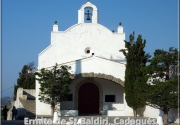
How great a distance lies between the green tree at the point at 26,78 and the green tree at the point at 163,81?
2368 cm

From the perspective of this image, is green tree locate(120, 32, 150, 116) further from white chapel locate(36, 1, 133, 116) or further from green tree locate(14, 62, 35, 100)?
green tree locate(14, 62, 35, 100)

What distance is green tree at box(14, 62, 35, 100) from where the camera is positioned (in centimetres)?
3872

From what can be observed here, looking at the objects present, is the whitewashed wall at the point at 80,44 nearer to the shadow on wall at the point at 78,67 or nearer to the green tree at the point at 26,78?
the shadow on wall at the point at 78,67

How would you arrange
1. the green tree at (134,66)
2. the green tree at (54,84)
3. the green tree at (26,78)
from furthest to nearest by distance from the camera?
the green tree at (26,78) → the green tree at (134,66) → the green tree at (54,84)

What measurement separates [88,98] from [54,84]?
4783 millimetres

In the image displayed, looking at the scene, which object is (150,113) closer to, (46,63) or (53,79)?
(53,79)

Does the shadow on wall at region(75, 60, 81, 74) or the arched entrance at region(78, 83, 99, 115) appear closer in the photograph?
the shadow on wall at region(75, 60, 81, 74)

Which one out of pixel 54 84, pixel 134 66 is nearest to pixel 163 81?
pixel 134 66

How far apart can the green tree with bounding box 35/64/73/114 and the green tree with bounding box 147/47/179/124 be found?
619 centimetres

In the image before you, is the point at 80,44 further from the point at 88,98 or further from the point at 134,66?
the point at 134,66

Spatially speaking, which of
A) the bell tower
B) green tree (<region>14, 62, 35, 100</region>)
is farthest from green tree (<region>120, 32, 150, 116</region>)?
green tree (<region>14, 62, 35, 100</region>)

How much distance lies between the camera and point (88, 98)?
24750mm

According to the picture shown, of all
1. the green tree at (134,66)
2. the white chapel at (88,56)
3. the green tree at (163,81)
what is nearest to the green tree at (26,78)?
the white chapel at (88,56)

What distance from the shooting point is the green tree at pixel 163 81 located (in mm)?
16266
